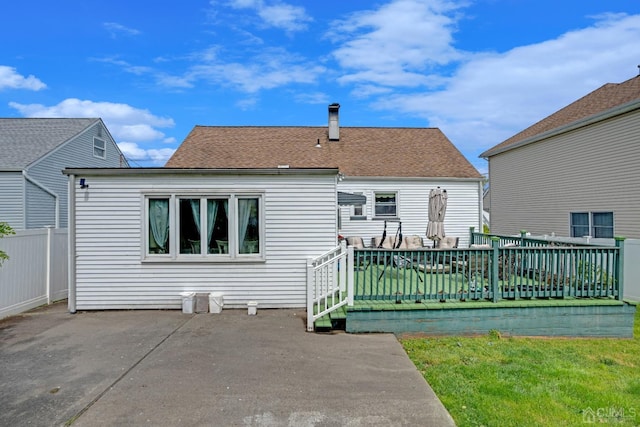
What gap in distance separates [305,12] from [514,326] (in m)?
10.0

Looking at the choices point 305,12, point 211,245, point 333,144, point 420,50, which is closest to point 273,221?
point 211,245

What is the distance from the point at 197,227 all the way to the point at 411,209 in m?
9.53

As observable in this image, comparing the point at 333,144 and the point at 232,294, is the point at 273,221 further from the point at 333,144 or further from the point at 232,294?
the point at 333,144

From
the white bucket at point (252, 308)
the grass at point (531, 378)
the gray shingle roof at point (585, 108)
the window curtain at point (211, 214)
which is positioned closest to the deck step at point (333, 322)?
the grass at point (531, 378)

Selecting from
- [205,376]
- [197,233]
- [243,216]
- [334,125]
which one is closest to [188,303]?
[197,233]

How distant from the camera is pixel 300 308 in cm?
750

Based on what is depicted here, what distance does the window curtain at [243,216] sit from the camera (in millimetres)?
7520

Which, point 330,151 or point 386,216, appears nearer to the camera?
point 386,216

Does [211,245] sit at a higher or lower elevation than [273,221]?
lower

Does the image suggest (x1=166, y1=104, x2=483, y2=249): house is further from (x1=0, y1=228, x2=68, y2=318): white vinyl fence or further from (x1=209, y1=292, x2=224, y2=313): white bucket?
(x1=209, y1=292, x2=224, y2=313): white bucket

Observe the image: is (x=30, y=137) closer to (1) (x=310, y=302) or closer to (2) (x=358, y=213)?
(2) (x=358, y=213)

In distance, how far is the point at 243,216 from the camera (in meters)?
7.52

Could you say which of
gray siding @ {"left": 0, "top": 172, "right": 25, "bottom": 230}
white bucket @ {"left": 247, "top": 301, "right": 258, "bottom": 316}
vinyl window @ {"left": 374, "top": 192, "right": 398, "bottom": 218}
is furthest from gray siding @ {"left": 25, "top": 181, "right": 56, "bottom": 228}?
vinyl window @ {"left": 374, "top": 192, "right": 398, "bottom": 218}

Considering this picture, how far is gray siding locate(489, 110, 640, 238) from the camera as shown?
983 centimetres
